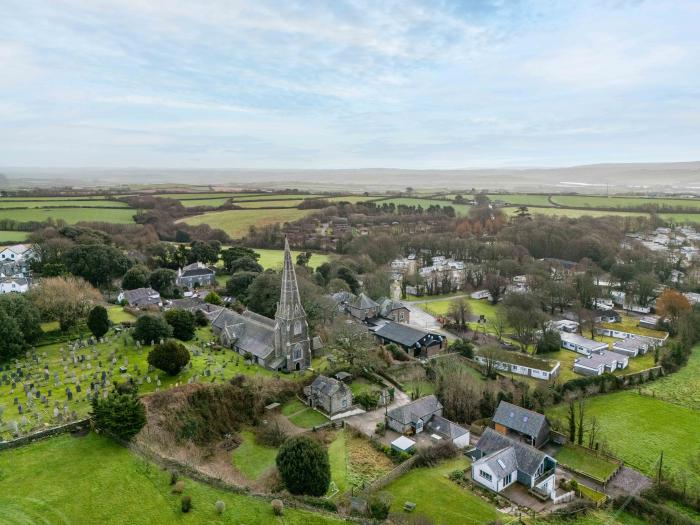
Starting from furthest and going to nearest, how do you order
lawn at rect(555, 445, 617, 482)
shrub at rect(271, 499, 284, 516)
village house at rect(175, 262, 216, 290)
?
village house at rect(175, 262, 216, 290) → lawn at rect(555, 445, 617, 482) → shrub at rect(271, 499, 284, 516)

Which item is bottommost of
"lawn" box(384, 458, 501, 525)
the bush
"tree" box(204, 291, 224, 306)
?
"lawn" box(384, 458, 501, 525)

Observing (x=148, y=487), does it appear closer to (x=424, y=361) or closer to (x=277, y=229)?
(x=424, y=361)

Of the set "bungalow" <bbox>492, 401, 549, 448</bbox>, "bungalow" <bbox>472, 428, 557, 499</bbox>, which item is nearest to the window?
"bungalow" <bbox>472, 428, 557, 499</bbox>

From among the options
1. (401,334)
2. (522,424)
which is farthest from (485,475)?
(401,334)

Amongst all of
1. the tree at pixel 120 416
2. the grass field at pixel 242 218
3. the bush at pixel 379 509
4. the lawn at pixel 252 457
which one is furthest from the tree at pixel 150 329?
the grass field at pixel 242 218

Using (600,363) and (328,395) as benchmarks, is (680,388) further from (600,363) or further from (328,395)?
(328,395)

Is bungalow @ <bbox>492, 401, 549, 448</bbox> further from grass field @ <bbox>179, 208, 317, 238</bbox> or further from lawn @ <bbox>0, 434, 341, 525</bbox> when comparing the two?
grass field @ <bbox>179, 208, 317, 238</bbox>

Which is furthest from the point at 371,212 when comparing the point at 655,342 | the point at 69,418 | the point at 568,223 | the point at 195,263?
the point at 69,418
